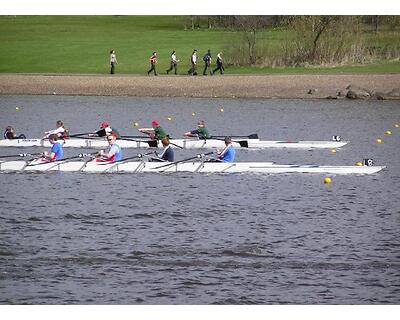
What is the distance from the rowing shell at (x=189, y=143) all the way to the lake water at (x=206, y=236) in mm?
384

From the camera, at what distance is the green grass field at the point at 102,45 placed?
6044cm

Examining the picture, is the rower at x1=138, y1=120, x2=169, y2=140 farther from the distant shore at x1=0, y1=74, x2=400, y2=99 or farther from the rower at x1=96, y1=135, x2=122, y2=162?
the distant shore at x1=0, y1=74, x2=400, y2=99

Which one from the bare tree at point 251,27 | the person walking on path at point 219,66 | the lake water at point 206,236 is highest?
the bare tree at point 251,27

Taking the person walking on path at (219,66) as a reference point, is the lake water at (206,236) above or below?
below

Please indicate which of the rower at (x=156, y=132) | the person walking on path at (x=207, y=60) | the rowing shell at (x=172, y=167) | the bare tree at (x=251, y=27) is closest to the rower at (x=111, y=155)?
the rowing shell at (x=172, y=167)

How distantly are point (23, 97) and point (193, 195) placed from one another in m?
29.6

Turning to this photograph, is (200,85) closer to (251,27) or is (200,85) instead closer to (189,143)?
(251,27)

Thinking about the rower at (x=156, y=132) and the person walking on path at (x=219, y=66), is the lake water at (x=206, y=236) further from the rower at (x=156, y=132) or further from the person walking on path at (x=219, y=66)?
Result: the person walking on path at (x=219, y=66)

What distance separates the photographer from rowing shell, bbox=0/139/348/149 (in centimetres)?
3925

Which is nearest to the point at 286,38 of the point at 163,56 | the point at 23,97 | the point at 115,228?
the point at 163,56

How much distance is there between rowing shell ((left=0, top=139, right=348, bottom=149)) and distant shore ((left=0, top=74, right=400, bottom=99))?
16820mm

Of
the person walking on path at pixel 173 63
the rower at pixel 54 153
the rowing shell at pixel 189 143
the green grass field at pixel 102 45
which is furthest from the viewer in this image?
the green grass field at pixel 102 45

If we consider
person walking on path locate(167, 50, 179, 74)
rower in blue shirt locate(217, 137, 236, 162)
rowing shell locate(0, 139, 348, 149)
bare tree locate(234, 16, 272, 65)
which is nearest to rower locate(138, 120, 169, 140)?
rowing shell locate(0, 139, 348, 149)
